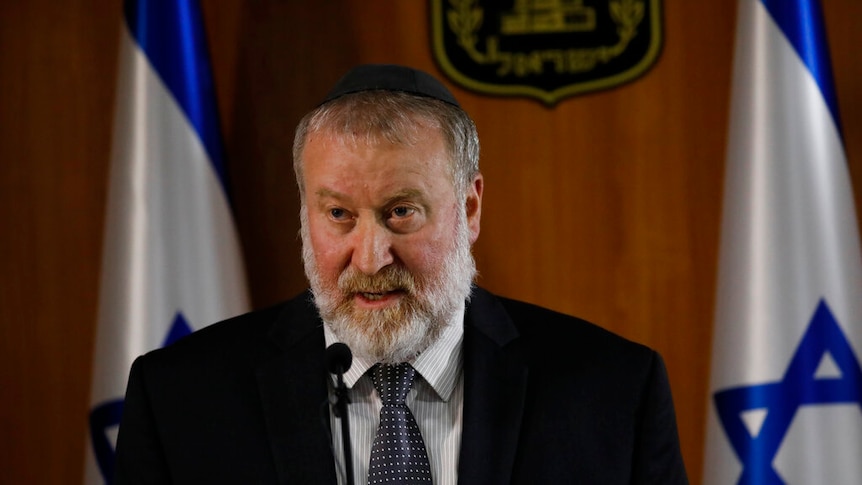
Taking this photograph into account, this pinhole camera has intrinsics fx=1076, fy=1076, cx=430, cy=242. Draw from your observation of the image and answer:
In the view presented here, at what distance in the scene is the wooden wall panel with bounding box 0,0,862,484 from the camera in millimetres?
3303

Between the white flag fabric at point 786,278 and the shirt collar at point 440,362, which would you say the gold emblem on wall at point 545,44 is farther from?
the shirt collar at point 440,362

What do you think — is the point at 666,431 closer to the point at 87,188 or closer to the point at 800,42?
the point at 800,42

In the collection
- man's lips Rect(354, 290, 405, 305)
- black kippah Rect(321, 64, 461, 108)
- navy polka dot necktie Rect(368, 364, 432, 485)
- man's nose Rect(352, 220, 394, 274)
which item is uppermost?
black kippah Rect(321, 64, 461, 108)

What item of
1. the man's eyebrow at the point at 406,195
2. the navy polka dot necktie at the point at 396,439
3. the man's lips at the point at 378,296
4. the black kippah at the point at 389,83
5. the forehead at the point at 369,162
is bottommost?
the navy polka dot necktie at the point at 396,439

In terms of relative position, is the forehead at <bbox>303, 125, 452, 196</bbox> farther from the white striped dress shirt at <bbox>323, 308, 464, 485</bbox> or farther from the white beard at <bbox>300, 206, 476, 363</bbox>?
the white striped dress shirt at <bbox>323, 308, 464, 485</bbox>

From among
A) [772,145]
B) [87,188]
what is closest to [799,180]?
[772,145]

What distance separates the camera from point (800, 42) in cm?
297

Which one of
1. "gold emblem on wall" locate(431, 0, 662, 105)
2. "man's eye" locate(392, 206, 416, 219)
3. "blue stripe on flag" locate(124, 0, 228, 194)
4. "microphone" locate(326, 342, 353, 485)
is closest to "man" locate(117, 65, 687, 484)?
"man's eye" locate(392, 206, 416, 219)

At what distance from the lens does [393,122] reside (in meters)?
1.84

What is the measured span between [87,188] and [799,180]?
2112 mm

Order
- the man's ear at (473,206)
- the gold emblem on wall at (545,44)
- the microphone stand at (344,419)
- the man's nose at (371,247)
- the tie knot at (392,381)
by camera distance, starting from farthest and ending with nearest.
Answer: the gold emblem on wall at (545,44) < the man's ear at (473,206) < the tie knot at (392,381) < the man's nose at (371,247) < the microphone stand at (344,419)

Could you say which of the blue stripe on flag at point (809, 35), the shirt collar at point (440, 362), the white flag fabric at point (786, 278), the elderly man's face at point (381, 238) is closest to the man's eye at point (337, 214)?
the elderly man's face at point (381, 238)

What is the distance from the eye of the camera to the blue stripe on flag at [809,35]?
A: 2.96 meters

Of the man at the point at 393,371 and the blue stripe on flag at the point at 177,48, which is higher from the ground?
the blue stripe on flag at the point at 177,48
